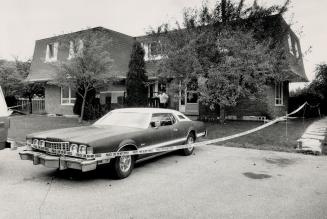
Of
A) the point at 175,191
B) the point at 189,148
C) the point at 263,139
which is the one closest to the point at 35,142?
the point at 175,191

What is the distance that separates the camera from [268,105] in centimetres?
1750

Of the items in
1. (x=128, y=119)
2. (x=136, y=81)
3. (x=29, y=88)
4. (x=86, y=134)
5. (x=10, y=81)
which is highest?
(x=10, y=81)

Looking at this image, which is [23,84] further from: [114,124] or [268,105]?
[114,124]

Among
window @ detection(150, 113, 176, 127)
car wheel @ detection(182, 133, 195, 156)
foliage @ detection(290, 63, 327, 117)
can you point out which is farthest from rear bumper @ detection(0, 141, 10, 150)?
foliage @ detection(290, 63, 327, 117)

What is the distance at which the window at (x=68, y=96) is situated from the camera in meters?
22.8

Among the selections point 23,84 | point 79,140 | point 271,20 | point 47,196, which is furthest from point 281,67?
point 23,84

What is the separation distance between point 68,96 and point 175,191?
19.2 m

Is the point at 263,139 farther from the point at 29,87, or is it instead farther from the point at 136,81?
the point at 29,87

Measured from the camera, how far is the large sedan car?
563cm

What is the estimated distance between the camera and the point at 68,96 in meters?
23.1

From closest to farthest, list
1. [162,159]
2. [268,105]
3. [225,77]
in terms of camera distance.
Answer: [162,159] → [225,77] → [268,105]

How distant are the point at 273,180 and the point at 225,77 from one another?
7.69 meters

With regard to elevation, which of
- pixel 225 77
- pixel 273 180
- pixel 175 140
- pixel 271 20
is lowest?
pixel 273 180

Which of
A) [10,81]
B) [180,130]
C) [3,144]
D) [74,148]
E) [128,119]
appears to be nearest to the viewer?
[74,148]
